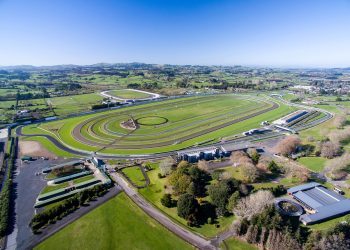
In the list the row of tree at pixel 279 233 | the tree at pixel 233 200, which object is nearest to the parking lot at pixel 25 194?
the tree at pixel 233 200

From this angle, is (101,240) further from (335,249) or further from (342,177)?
(342,177)

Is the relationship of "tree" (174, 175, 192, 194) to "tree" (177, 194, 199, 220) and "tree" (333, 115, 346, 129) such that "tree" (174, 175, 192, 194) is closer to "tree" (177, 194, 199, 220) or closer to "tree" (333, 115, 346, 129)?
"tree" (177, 194, 199, 220)

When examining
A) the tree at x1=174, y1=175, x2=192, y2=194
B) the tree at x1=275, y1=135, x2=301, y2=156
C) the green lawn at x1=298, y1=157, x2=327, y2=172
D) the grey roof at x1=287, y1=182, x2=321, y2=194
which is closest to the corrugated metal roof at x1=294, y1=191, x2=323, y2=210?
the grey roof at x1=287, y1=182, x2=321, y2=194

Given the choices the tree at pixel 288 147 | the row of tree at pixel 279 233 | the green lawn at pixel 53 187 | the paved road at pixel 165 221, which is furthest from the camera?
the tree at pixel 288 147

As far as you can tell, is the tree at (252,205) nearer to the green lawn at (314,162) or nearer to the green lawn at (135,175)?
the green lawn at (135,175)

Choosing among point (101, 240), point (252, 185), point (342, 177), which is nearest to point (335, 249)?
point (252, 185)

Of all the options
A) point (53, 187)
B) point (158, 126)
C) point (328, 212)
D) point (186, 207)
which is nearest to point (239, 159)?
point (328, 212)
